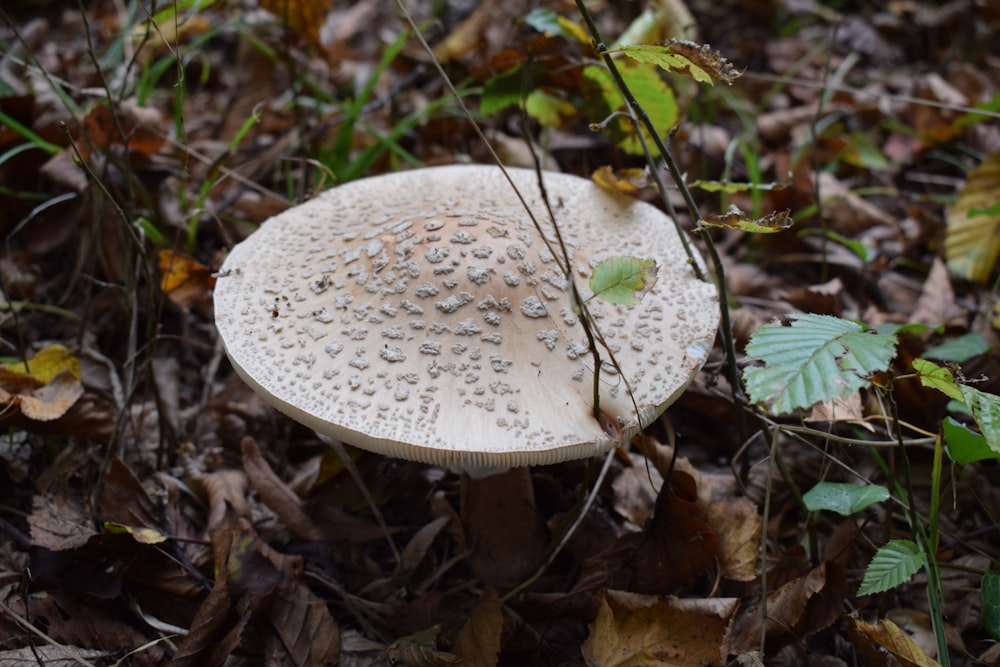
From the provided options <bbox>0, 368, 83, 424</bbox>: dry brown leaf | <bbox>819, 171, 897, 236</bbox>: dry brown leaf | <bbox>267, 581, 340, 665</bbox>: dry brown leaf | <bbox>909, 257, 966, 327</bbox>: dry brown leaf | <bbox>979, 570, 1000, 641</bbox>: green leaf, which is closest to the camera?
<bbox>979, 570, 1000, 641</bbox>: green leaf

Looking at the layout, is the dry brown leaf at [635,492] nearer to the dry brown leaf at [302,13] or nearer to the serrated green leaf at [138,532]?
the serrated green leaf at [138,532]

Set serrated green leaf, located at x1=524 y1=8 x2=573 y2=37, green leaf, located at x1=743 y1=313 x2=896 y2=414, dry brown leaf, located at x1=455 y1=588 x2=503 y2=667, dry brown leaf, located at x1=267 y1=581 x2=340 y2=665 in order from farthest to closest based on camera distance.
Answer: serrated green leaf, located at x1=524 y1=8 x2=573 y2=37, dry brown leaf, located at x1=267 y1=581 x2=340 y2=665, dry brown leaf, located at x1=455 y1=588 x2=503 y2=667, green leaf, located at x1=743 y1=313 x2=896 y2=414

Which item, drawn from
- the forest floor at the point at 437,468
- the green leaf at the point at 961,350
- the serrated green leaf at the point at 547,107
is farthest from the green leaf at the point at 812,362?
the serrated green leaf at the point at 547,107

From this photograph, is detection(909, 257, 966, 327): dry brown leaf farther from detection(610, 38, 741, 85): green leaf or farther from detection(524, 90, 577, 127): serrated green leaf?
detection(610, 38, 741, 85): green leaf

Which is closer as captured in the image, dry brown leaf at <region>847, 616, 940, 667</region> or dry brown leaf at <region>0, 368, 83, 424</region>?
dry brown leaf at <region>847, 616, 940, 667</region>

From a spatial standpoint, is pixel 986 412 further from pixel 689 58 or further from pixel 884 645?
pixel 689 58

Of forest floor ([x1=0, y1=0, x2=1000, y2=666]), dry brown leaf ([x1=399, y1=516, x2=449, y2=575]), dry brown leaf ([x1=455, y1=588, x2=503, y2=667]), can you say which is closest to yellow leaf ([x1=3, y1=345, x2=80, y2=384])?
→ forest floor ([x1=0, y1=0, x2=1000, y2=666])

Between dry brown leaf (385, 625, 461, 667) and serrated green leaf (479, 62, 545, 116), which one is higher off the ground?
serrated green leaf (479, 62, 545, 116)

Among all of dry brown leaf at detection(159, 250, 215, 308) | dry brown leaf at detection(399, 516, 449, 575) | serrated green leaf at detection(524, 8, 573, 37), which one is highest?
serrated green leaf at detection(524, 8, 573, 37)

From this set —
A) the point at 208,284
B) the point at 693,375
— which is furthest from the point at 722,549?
the point at 208,284

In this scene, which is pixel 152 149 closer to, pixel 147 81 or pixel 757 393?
pixel 147 81
